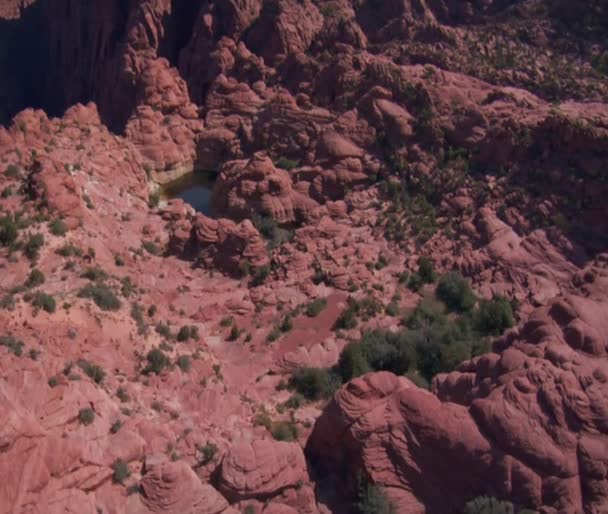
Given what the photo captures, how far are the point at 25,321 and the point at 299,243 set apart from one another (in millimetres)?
16194

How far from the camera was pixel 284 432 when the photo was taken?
21.3 meters

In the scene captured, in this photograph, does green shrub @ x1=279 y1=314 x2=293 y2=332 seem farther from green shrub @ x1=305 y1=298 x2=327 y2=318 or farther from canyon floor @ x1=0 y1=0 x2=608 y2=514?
green shrub @ x1=305 y1=298 x2=327 y2=318

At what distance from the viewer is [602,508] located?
643 inches

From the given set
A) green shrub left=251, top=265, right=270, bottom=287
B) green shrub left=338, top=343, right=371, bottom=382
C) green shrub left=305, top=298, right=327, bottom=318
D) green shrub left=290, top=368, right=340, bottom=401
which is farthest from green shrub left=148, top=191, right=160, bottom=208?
green shrub left=338, top=343, right=371, bottom=382

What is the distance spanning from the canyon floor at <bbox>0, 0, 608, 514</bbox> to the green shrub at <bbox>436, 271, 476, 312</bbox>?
0.10 metres

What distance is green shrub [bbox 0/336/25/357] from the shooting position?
1825 centimetres

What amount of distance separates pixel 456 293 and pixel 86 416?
58.7ft

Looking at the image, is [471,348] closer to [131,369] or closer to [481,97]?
[131,369]

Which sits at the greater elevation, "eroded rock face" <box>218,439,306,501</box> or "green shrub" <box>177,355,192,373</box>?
"eroded rock face" <box>218,439,306,501</box>

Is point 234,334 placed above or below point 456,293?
below

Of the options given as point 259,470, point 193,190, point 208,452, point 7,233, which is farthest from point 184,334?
point 193,190

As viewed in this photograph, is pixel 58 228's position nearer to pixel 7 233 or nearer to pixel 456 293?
pixel 7 233

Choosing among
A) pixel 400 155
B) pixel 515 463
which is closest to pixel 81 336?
pixel 515 463

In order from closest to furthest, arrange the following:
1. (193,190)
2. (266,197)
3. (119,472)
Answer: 1. (119,472)
2. (266,197)
3. (193,190)
